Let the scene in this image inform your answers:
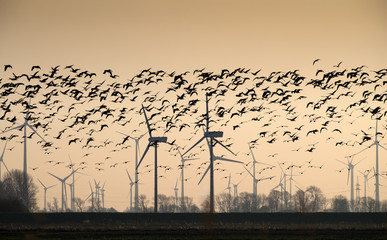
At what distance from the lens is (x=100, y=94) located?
86062 millimetres
